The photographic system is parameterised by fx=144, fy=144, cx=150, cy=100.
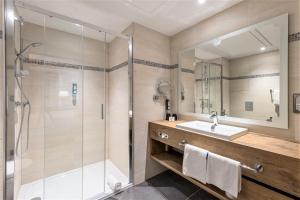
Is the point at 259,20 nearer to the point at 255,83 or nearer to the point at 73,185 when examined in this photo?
the point at 255,83

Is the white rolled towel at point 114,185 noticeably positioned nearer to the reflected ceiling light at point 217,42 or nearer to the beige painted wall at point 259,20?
the beige painted wall at point 259,20

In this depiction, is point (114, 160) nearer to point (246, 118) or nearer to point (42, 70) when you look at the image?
point (42, 70)

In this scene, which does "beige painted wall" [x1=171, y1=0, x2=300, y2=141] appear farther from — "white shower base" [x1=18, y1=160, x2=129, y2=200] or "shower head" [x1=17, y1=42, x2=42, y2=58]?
"shower head" [x1=17, y1=42, x2=42, y2=58]

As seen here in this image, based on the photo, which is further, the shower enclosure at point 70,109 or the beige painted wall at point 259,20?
the shower enclosure at point 70,109

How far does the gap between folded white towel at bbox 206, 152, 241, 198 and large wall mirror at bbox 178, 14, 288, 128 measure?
1.96 ft

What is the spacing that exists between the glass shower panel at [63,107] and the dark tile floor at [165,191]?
2.31 ft

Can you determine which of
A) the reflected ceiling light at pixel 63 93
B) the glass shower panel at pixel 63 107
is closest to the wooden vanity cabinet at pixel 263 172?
the glass shower panel at pixel 63 107

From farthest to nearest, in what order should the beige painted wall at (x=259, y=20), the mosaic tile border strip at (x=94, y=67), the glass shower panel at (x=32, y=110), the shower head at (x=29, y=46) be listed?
the mosaic tile border strip at (x=94, y=67), the glass shower panel at (x=32, y=110), the shower head at (x=29, y=46), the beige painted wall at (x=259, y=20)

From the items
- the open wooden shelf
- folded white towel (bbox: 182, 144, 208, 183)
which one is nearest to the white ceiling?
folded white towel (bbox: 182, 144, 208, 183)

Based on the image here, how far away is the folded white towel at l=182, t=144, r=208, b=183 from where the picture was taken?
1.36 meters

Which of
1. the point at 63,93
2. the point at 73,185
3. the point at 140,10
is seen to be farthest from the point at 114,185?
the point at 140,10

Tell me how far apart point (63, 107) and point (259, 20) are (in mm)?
2719

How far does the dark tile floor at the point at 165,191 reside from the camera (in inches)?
68.2

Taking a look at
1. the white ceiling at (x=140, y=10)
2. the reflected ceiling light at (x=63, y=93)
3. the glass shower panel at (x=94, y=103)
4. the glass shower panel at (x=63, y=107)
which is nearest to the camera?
the white ceiling at (x=140, y=10)
